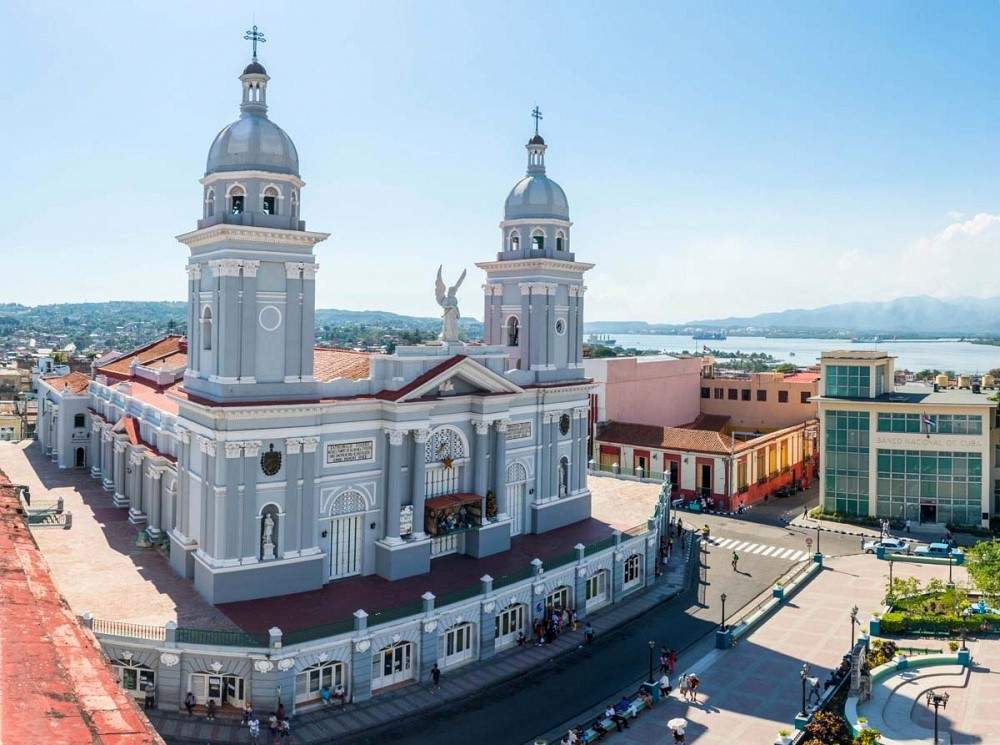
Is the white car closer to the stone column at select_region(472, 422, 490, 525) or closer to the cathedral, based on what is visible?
the cathedral

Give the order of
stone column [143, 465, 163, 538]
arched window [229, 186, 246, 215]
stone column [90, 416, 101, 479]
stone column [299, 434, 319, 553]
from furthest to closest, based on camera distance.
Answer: stone column [90, 416, 101, 479] < stone column [143, 465, 163, 538] < stone column [299, 434, 319, 553] < arched window [229, 186, 246, 215]

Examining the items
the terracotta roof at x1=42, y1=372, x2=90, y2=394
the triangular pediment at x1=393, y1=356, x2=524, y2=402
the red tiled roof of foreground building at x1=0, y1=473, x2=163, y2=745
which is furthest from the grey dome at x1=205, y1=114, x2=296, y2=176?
the terracotta roof at x1=42, y1=372, x2=90, y2=394

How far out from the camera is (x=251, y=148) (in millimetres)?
31125

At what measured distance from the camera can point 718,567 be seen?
44719mm

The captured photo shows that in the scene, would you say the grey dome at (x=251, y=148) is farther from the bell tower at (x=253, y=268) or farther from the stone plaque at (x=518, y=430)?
the stone plaque at (x=518, y=430)

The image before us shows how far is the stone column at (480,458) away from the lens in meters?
37.2

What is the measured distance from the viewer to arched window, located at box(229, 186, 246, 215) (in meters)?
31.1

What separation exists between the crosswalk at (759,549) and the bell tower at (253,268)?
28.3 metres

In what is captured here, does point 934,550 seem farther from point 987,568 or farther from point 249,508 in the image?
point 249,508

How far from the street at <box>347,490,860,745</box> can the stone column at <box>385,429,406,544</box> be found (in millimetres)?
7356

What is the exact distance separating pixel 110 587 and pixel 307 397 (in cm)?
967

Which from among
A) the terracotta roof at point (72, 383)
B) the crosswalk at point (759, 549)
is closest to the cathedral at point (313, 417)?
the crosswalk at point (759, 549)

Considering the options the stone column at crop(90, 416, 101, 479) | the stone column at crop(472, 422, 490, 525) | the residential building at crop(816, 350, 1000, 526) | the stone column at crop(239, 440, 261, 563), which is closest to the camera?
the stone column at crop(239, 440, 261, 563)

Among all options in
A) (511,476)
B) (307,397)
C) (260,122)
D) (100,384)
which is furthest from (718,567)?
(100,384)
